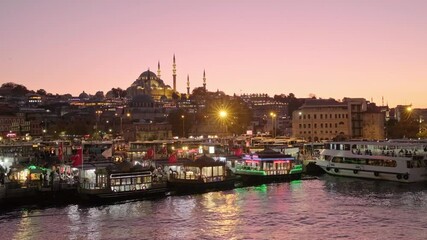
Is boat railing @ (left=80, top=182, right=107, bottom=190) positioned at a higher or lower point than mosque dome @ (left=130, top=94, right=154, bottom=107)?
lower

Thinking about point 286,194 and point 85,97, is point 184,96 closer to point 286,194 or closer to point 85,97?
point 85,97

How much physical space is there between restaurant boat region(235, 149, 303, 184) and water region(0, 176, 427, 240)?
5426 millimetres

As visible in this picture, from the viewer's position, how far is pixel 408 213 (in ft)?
81.6

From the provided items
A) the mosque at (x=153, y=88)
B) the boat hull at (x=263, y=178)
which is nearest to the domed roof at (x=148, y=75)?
the mosque at (x=153, y=88)

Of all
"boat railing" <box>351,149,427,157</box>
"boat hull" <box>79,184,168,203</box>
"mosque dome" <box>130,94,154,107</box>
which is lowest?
"boat hull" <box>79,184,168,203</box>

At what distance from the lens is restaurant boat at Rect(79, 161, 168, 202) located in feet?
95.1

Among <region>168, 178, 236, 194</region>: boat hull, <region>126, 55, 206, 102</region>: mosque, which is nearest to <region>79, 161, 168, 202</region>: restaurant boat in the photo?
<region>168, 178, 236, 194</region>: boat hull

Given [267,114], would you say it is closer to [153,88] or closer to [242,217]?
[153,88]

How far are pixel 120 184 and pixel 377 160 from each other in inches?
732

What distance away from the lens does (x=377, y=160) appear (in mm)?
38250

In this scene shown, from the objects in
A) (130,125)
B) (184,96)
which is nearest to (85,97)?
(184,96)

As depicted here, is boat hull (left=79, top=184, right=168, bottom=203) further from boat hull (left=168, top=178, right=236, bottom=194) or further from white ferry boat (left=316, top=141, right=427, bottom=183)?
white ferry boat (left=316, top=141, right=427, bottom=183)

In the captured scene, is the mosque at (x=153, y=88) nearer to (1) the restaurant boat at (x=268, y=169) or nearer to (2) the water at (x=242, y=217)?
(1) the restaurant boat at (x=268, y=169)

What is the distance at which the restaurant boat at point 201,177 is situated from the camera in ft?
109
